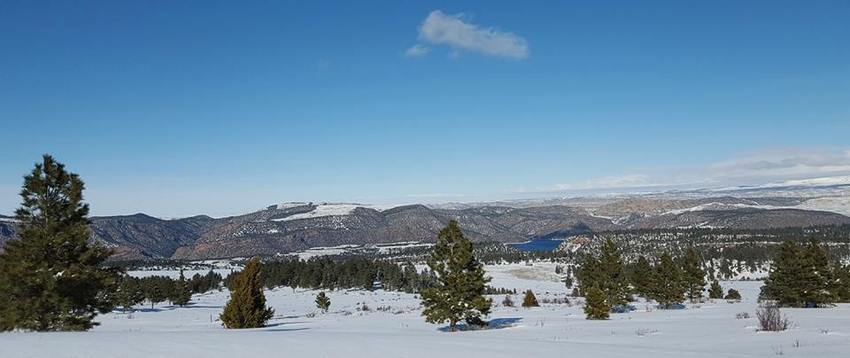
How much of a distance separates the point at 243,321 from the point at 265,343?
69.2 ft

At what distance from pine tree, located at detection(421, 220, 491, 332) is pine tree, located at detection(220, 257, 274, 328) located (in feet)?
33.8

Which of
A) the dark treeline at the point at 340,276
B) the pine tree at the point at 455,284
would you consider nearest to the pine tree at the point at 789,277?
the pine tree at the point at 455,284

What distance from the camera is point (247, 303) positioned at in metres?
31.6

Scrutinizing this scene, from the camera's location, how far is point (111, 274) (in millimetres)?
23828

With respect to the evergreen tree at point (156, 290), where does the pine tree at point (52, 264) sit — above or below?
above

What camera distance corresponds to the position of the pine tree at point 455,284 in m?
29.0

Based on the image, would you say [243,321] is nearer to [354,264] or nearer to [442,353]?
[442,353]

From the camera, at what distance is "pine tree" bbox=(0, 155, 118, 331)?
2180 centimetres

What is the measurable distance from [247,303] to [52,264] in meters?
11.0

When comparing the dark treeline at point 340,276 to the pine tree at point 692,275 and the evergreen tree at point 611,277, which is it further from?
the evergreen tree at point 611,277

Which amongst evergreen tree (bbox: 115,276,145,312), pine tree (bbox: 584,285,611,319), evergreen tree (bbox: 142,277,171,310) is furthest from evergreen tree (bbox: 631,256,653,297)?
evergreen tree (bbox: 142,277,171,310)

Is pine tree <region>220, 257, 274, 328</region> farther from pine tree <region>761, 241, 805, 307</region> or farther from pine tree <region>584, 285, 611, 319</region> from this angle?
pine tree <region>761, 241, 805, 307</region>

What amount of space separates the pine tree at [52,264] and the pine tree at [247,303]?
775 cm

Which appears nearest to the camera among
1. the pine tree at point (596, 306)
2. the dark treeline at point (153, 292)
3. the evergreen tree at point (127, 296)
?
the pine tree at point (596, 306)
